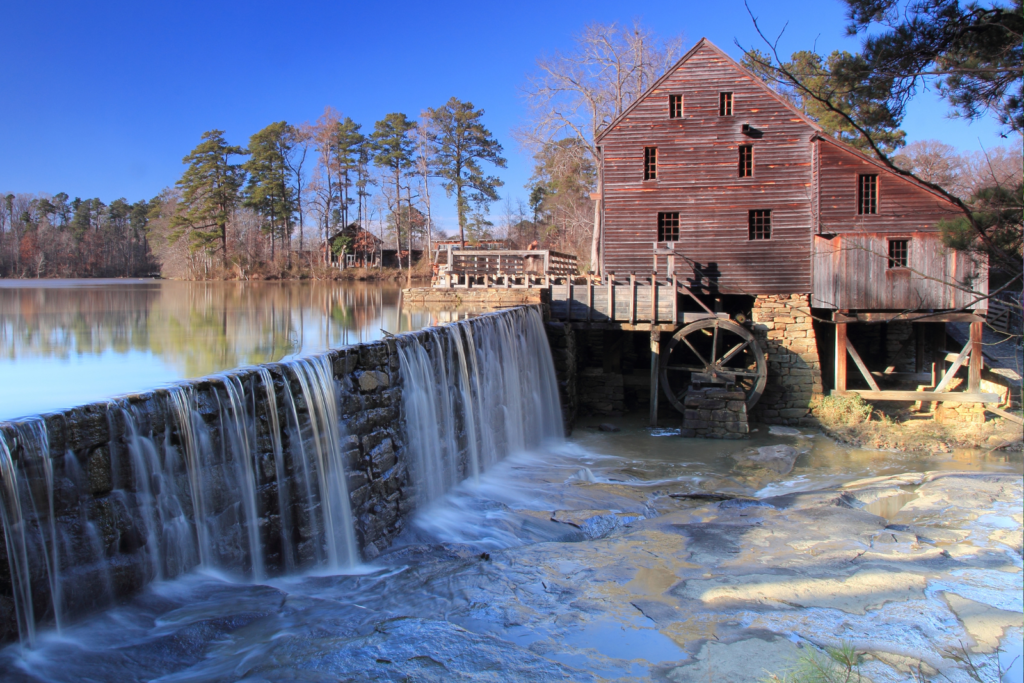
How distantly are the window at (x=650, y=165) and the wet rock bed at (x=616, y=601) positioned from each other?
12.3 meters

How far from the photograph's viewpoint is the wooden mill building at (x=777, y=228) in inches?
721

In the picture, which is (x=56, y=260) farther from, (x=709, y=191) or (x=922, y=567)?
(x=922, y=567)

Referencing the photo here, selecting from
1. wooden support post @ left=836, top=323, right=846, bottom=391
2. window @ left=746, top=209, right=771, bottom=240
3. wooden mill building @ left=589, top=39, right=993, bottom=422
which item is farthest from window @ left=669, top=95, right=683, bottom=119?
wooden support post @ left=836, top=323, right=846, bottom=391

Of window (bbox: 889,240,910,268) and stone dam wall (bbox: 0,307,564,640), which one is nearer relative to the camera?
stone dam wall (bbox: 0,307,564,640)

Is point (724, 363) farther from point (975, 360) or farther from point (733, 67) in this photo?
point (733, 67)

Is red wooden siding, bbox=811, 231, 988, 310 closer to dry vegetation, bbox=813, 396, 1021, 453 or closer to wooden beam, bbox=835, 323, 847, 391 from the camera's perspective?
wooden beam, bbox=835, 323, 847, 391

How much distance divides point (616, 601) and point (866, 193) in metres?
16.2

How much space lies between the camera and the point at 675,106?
20.4 metres

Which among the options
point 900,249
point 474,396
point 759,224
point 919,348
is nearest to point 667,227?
point 759,224

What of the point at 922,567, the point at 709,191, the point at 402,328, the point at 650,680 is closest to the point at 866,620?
the point at 922,567

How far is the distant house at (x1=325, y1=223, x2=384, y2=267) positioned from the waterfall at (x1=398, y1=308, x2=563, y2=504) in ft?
127

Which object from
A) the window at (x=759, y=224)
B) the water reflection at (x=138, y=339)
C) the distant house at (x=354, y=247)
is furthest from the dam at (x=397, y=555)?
the distant house at (x=354, y=247)

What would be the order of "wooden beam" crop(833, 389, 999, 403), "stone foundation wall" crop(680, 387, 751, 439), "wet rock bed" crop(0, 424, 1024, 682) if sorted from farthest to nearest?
1. "wooden beam" crop(833, 389, 999, 403)
2. "stone foundation wall" crop(680, 387, 751, 439)
3. "wet rock bed" crop(0, 424, 1024, 682)

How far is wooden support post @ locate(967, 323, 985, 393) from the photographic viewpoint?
59.0ft
